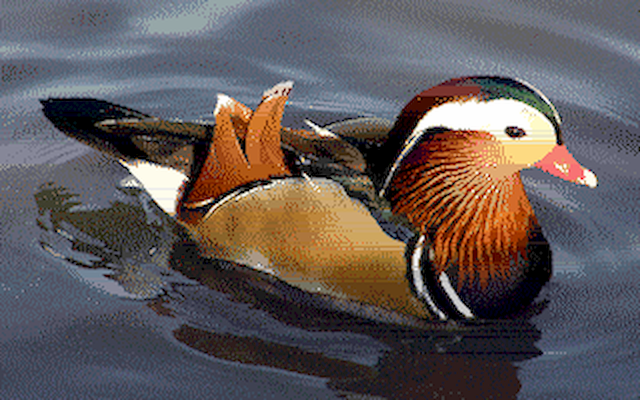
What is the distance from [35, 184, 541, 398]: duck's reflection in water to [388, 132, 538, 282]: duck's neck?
196mm

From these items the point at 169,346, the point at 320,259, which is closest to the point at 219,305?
the point at 169,346

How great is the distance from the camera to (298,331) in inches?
77.9

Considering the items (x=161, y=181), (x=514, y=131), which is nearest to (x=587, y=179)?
(x=514, y=131)

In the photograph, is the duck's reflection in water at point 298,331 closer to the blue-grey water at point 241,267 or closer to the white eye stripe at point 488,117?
the blue-grey water at point 241,267

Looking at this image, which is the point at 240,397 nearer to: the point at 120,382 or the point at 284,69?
the point at 120,382

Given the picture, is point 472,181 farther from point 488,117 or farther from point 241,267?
point 241,267

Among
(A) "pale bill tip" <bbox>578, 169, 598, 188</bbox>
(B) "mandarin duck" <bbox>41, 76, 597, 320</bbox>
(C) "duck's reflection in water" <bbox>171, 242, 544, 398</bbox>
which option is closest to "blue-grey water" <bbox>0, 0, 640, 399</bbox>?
(C) "duck's reflection in water" <bbox>171, 242, 544, 398</bbox>

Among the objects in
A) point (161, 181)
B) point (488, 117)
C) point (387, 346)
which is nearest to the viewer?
point (488, 117)

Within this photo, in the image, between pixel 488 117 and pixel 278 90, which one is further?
pixel 278 90

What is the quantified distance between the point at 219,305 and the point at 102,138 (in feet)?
1.87

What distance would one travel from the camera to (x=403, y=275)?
1.88 metres

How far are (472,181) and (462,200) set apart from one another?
5cm

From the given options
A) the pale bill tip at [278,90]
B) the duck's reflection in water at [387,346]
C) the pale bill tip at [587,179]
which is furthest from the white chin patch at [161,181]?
the pale bill tip at [587,179]

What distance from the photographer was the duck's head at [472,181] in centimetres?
181
